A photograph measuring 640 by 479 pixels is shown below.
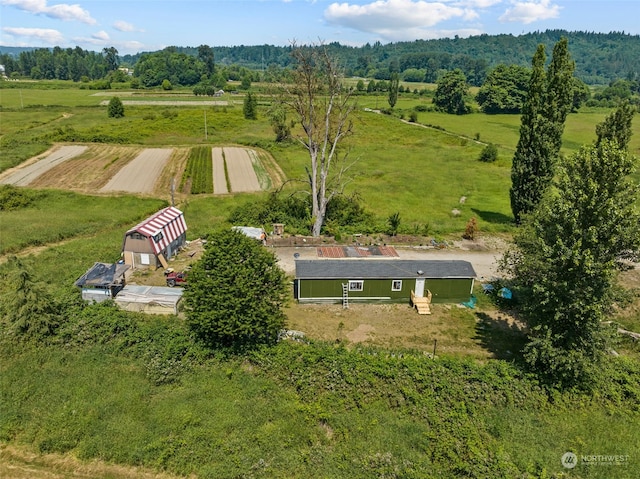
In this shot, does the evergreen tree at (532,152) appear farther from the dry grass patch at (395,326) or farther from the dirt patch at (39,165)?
the dirt patch at (39,165)

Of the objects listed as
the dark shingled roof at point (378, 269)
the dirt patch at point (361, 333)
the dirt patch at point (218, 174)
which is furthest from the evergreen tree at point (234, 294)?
the dirt patch at point (218, 174)

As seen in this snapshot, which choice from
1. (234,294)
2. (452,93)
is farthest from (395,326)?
(452,93)

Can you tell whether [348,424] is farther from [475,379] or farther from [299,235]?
[299,235]

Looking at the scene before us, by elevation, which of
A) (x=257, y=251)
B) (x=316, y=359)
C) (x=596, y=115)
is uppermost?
(x=596, y=115)

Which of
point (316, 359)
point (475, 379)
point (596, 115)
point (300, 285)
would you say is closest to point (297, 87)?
point (300, 285)

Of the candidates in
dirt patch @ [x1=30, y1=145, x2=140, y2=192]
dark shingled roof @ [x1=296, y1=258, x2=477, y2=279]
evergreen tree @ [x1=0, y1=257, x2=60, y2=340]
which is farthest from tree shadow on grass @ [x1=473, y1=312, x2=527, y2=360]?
dirt patch @ [x1=30, y1=145, x2=140, y2=192]

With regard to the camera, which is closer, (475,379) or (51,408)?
(51,408)

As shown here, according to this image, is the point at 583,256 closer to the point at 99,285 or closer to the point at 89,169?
the point at 99,285
